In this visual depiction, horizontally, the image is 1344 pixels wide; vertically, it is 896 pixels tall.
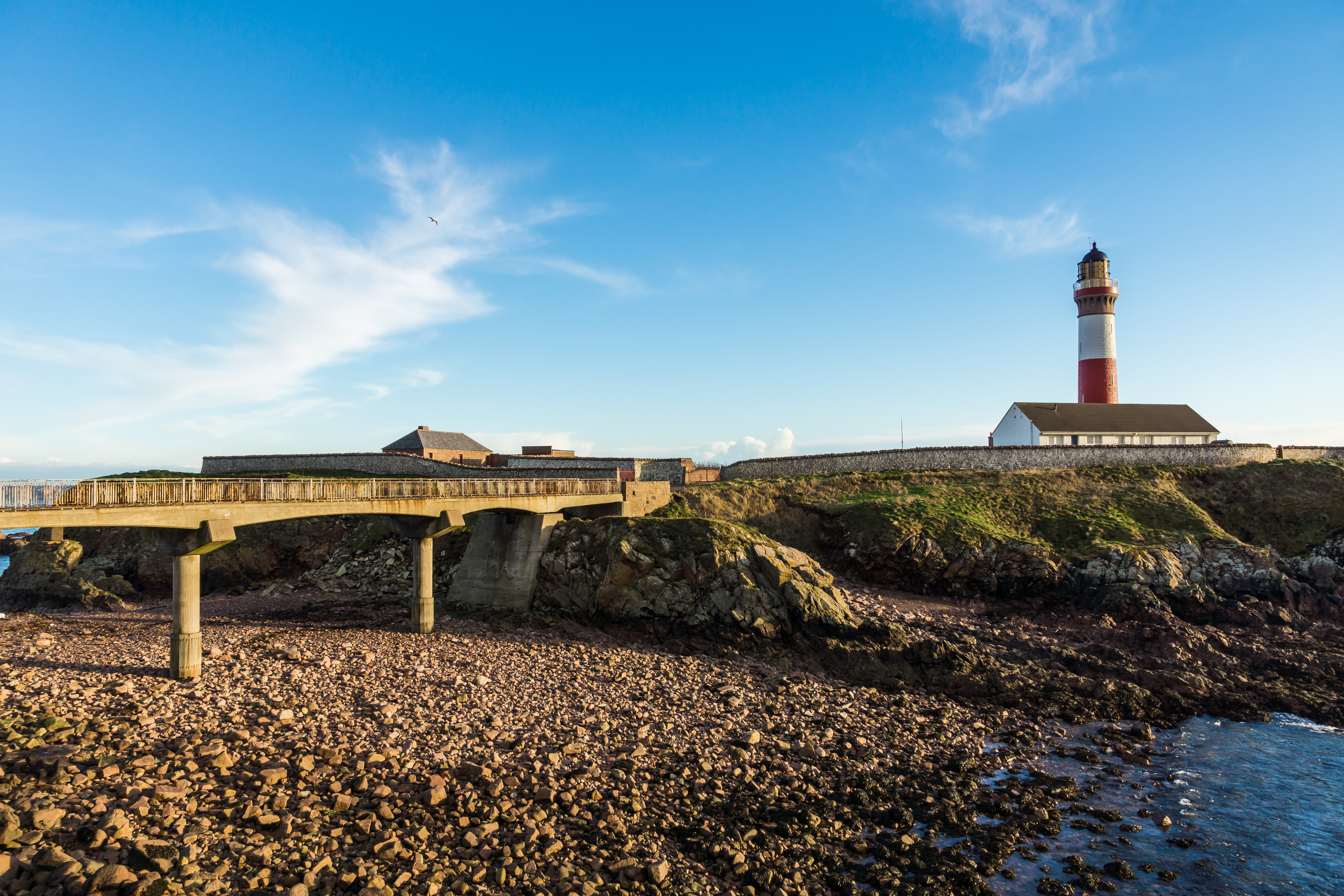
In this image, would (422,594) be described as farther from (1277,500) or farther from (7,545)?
(7,545)

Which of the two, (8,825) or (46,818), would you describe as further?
(46,818)

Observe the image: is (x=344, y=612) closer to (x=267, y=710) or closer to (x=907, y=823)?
(x=267, y=710)

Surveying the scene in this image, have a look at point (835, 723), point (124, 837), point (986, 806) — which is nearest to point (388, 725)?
point (124, 837)

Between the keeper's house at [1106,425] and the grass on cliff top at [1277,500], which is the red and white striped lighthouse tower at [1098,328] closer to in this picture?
the keeper's house at [1106,425]

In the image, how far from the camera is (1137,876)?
15375 millimetres

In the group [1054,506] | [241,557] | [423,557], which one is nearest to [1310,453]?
[1054,506]

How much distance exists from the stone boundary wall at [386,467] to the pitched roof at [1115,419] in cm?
4240

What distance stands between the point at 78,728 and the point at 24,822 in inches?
218

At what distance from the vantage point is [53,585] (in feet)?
137

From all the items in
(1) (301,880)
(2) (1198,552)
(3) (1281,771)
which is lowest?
(3) (1281,771)

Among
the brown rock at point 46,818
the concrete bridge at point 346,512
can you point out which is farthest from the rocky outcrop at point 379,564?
the brown rock at point 46,818

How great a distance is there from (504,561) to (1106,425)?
58758mm

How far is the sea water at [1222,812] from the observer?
50.5ft

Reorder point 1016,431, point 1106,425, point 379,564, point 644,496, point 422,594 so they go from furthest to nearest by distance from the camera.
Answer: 1. point 1016,431
2. point 1106,425
3. point 644,496
4. point 379,564
5. point 422,594
